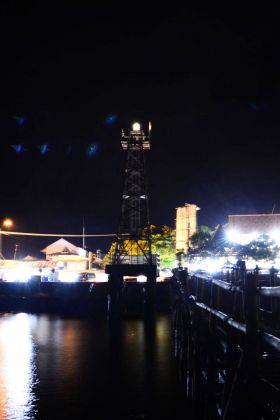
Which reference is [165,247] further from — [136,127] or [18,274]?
[136,127]

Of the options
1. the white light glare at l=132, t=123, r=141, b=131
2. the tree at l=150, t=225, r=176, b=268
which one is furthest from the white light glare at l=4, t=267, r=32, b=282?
the white light glare at l=132, t=123, r=141, b=131

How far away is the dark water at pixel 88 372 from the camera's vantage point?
13.7 metres

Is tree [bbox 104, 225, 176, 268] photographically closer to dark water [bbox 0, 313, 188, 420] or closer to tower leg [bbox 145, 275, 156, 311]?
tower leg [bbox 145, 275, 156, 311]

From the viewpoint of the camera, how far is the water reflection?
537 inches

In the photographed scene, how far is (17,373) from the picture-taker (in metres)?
18.7

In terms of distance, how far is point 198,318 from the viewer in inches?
493

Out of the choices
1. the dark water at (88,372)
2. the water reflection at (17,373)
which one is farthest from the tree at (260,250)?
the water reflection at (17,373)

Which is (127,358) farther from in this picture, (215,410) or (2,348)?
(215,410)

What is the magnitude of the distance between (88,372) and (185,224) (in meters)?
41.4

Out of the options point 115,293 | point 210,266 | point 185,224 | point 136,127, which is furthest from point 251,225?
point 210,266

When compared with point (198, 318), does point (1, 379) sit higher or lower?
lower

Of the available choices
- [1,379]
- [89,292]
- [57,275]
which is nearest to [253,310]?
[1,379]

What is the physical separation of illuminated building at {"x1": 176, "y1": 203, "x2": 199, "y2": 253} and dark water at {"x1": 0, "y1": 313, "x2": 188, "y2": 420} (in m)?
25.6

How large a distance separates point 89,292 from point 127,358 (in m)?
19.7
